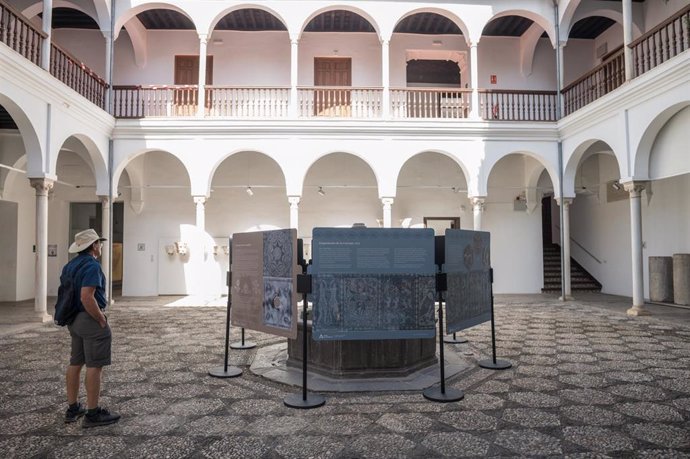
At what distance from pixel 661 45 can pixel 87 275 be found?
37.2ft

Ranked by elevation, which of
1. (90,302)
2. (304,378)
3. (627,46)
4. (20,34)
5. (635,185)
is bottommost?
(304,378)

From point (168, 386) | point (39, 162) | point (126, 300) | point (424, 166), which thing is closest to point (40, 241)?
point (39, 162)

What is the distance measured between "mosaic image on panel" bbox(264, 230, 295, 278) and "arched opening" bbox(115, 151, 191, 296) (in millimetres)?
11050

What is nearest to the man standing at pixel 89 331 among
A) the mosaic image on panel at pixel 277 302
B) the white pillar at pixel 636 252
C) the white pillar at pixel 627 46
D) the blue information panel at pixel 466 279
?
the mosaic image on panel at pixel 277 302

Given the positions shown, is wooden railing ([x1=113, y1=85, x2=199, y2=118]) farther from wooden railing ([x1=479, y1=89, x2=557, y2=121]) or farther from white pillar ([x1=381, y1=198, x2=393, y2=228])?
wooden railing ([x1=479, y1=89, x2=557, y2=121])

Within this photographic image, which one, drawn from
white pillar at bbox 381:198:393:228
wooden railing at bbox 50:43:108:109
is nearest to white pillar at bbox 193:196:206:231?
wooden railing at bbox 50:43:108:109

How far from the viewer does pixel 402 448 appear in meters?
3.52

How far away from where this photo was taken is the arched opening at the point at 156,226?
50.4ft

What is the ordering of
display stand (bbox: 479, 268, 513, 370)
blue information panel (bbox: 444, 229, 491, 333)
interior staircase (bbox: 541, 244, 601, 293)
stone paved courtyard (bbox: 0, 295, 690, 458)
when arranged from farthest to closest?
1. interior staircase (bbox: 541, 244, 601, 293)
2. display stand (bbox: 479, 268, 513, 370)
3. blue information panel (bbox: 444, 229, 491, 333)
4. stone paved courtyard (bbox: 0, 295, 690, 458)

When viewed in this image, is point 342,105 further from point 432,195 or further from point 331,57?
point 432,195

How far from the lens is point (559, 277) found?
661 inches

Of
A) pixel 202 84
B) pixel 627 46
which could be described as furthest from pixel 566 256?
pixel 202 84

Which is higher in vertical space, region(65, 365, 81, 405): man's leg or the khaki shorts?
the khaki shorts

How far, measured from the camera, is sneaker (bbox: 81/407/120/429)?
395 centimetres
